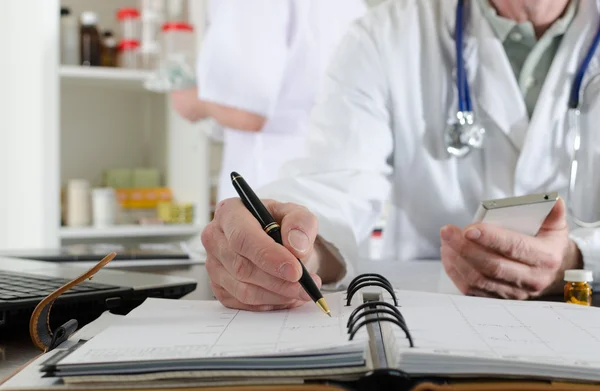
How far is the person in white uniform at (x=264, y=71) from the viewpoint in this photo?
5.72 feet

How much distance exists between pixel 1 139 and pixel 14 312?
5.96 feet

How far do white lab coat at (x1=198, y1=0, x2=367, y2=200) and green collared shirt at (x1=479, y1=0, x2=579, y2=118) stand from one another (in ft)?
2.65

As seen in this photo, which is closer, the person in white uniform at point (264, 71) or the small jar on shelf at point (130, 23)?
the person in white uniform at point (264, 71)

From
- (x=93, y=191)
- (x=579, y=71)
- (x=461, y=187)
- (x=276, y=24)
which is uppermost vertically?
(x=276, y=24)

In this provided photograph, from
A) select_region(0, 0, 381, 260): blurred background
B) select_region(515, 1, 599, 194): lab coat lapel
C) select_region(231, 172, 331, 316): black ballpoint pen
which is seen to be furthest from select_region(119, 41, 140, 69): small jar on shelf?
select_region(231, 172, 331, 316): black ballpoint pen

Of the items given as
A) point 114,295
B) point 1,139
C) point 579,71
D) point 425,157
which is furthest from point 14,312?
point 1,139

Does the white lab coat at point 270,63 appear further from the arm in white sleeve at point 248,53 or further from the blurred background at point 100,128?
the blurred background at point 100,128

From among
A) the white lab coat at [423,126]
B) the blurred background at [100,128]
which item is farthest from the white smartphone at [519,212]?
the blurred background at [100,128]

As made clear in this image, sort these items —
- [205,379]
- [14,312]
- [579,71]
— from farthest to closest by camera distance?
[579,71] → [14,312] → [205,379]

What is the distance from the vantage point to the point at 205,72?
180 centimetres

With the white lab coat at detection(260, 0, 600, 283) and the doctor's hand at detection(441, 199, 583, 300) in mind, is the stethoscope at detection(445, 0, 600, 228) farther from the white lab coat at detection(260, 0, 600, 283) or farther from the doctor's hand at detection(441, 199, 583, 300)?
the doctor's hand at detection(441, 199, 583, 300)

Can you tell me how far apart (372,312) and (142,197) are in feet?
6.06

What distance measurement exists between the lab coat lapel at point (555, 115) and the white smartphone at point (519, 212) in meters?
0.29

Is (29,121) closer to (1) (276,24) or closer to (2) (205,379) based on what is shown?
(1) (276,24)
